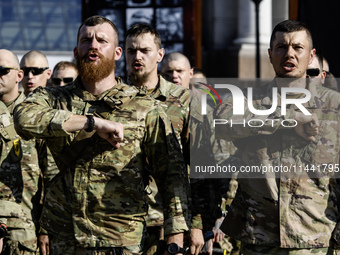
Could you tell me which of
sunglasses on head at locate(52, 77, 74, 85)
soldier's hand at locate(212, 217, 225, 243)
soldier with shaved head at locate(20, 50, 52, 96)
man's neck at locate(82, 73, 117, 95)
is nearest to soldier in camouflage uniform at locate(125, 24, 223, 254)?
soldier's hand at locate(212, 217, 225, 243)

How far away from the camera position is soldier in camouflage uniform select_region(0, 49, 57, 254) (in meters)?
6.58

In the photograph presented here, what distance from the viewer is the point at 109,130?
4.42 metres

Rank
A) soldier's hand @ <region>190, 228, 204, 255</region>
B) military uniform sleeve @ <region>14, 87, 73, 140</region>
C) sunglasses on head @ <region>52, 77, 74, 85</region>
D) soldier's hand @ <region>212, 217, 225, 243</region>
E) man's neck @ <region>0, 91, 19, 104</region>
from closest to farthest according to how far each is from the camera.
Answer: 1. military uniform sleeve @ <region>14, 87, 73, 140</region>
2. soldier's hand @ <region>190, 228, 204, 255</region>
3. soldier's hand @ <region>212, 217, 225, 243</region>
4. man's neck @ <region>0, 91, 19, 104</region>
5. sunglasses on head @ <region>52, 77, 74, 85</region>

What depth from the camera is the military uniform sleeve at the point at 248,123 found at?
4.89 meters

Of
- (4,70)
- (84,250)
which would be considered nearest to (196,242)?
(84,250)

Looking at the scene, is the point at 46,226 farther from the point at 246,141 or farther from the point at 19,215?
the point at 19,215

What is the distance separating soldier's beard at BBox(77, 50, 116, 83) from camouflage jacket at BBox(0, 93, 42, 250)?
199 cm

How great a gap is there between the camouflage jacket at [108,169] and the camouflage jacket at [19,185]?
1859 millimetres

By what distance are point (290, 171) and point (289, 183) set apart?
8 cm

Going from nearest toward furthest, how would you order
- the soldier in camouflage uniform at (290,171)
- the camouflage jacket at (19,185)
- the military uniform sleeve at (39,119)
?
the military uniform sleeve at (39,119)
the soldier in camouflage uniform at (290,171)
the camouflage jacket at (19,185)

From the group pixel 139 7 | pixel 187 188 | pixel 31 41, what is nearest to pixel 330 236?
pixel 187 188

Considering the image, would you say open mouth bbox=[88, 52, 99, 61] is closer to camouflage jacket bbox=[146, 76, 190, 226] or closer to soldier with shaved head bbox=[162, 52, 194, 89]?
camouflage jacket bbox=[146, 76, 190, 226]

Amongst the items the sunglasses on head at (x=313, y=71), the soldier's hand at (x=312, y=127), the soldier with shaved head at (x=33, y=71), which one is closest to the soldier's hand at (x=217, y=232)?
the sunglasses on head at (x=313, y=71)

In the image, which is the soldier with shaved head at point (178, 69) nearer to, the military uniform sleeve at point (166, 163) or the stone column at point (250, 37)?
the military uniform sleeve at point (166, 163)
